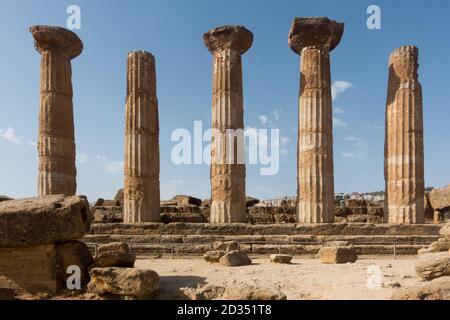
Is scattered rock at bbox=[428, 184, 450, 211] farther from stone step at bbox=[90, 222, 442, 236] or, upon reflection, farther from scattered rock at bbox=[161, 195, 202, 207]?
scattered rock at bbox=[161, 195, 202, 207]

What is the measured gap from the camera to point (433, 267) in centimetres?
697

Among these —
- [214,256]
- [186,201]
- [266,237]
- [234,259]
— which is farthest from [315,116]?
[186,201]

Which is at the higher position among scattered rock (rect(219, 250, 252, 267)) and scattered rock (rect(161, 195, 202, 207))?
scattered rock (rect(161, 195, 202, 207))

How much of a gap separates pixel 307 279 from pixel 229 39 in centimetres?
1197

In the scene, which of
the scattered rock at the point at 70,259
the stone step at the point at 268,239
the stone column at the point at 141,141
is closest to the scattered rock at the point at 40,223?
the scattered rock at the point at 70,259

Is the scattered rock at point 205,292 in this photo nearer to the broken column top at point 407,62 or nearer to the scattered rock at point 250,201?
the broken column top at point 407,62

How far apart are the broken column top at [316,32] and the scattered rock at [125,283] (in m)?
13.0

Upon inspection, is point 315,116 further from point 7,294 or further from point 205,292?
point 7,294

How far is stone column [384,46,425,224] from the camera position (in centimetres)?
1563

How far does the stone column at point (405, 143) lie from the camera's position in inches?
615

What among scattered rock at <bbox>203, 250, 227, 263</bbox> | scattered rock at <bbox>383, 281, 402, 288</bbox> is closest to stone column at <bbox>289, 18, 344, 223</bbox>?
scattered rock at <bbox>203, 250, 227, 263</bbox>

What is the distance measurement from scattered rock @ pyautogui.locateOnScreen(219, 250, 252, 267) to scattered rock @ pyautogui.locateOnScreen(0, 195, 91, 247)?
13.5ft
